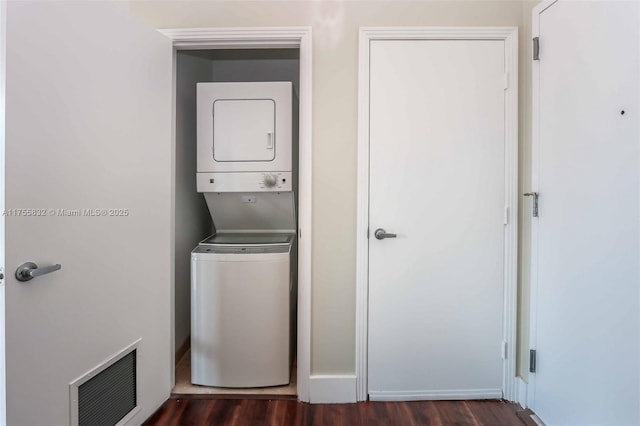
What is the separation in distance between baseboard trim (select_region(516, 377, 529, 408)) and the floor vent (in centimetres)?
195

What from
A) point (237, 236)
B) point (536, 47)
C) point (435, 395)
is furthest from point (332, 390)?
point (536, 47)

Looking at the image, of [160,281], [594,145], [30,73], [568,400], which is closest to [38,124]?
[30,73]

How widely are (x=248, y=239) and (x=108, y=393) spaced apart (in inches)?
41.2

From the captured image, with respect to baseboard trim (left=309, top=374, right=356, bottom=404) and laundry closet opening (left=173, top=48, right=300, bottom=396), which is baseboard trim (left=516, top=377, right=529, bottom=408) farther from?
laundry closet opening (left=173, top=48, right=300, bottom=396)

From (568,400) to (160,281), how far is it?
6.57ft

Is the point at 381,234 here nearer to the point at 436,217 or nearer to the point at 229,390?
the point at 436,217

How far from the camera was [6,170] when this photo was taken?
0.94 m

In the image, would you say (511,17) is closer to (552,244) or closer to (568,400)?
(552,244)

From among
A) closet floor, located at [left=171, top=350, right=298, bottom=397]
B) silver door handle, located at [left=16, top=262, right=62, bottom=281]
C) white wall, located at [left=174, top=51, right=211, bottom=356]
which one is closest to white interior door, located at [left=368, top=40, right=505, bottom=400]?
closet floor, located at [left=171, top=350, right=298, bottom=397]

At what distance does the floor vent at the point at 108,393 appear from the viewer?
1185mm

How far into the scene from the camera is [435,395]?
65.0 inches

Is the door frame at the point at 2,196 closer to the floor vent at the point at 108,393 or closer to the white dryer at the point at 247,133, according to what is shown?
the floor vent at the point at 108,393

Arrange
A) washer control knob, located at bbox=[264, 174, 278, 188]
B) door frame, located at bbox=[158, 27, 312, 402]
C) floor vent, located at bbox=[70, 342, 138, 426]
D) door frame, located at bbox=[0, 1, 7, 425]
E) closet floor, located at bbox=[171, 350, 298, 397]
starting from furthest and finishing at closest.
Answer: washer control knob, located at bbox=[264, 174, 278, 188], closet floor, located at bbox=[171, 350, 298, 397], door frame, located at bbox=[158, 27, 312, 402], floor vent, located at bbox=[70, 342, 138, 426], door frame, located at bbox=[0, 1, 7, 425]

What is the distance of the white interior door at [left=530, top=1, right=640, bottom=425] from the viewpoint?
42.5 inches
